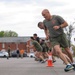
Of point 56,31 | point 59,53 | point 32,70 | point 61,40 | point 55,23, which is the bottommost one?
point 32,70

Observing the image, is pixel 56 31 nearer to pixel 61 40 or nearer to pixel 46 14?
pixel 61 40

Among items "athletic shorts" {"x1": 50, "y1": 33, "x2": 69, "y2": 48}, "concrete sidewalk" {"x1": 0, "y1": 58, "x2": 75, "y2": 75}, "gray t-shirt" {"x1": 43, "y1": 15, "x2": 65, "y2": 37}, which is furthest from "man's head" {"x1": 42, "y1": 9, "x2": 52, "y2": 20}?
"concrete sidewalk" {"x1": 0, "y1": 58, "x2": 75, "y2": 75}

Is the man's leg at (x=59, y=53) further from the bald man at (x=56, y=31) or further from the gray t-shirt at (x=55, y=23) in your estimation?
the gray t-shirt at (x=55, y=23)

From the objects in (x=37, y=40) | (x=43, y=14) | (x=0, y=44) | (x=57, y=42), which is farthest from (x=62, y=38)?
(x=0, y=44)

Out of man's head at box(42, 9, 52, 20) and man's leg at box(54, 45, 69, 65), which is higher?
man's head at box(42, 9, 52, 20)

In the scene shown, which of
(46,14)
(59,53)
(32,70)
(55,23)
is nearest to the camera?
(59,53)

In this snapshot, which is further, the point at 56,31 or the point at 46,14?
the point at 56,31

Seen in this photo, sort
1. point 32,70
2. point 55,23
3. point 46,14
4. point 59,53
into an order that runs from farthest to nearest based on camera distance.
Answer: point 32,70
point 55,23
point 46,14
point 59,53

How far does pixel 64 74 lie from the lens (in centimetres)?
1051

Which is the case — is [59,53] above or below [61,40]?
below

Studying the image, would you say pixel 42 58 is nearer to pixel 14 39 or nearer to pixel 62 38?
pixel 62 38

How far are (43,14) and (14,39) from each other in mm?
154007

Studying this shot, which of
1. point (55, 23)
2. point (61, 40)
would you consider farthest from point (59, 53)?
point (55, 23)

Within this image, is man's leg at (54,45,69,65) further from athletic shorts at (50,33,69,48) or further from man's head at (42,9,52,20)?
man's head at (42,9,52,20)
